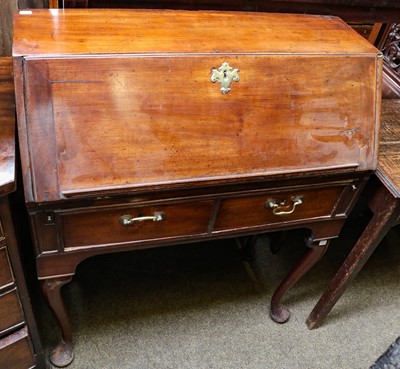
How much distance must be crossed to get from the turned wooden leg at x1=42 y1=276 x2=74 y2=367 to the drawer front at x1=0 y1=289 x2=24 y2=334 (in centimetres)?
8

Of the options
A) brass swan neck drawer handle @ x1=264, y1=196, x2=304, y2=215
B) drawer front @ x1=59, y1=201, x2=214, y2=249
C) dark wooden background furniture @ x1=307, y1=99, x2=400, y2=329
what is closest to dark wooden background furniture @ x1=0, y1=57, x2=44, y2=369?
drawer front @ x1=59, y1=201, x2=214, y2=249

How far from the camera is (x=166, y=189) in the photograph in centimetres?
92

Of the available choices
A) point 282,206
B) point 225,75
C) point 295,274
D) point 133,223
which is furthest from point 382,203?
point 133,223

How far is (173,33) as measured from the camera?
3.24ft

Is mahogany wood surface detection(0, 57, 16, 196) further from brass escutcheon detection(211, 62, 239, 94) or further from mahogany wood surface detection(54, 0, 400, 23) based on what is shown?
brass escutcheon detection(211, 62, 239, 94)

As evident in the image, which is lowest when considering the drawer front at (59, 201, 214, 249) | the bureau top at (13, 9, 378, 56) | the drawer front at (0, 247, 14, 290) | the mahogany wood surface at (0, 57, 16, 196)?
the drawer front at (0, 247, 14, 290)

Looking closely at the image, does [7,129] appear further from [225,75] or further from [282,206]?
[282,206]

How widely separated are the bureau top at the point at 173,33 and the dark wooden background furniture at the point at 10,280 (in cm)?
17

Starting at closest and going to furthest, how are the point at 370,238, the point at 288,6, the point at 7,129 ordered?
1. the point at 7,129
2. the point at 370,238
3. the point at 288,6

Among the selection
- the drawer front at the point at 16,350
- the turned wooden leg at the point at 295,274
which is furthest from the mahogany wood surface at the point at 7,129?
the turned wooden leg at the point at 295,274

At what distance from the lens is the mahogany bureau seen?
843mm

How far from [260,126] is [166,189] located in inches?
10.9

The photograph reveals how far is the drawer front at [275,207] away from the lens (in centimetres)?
107

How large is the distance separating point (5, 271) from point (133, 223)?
305mm
